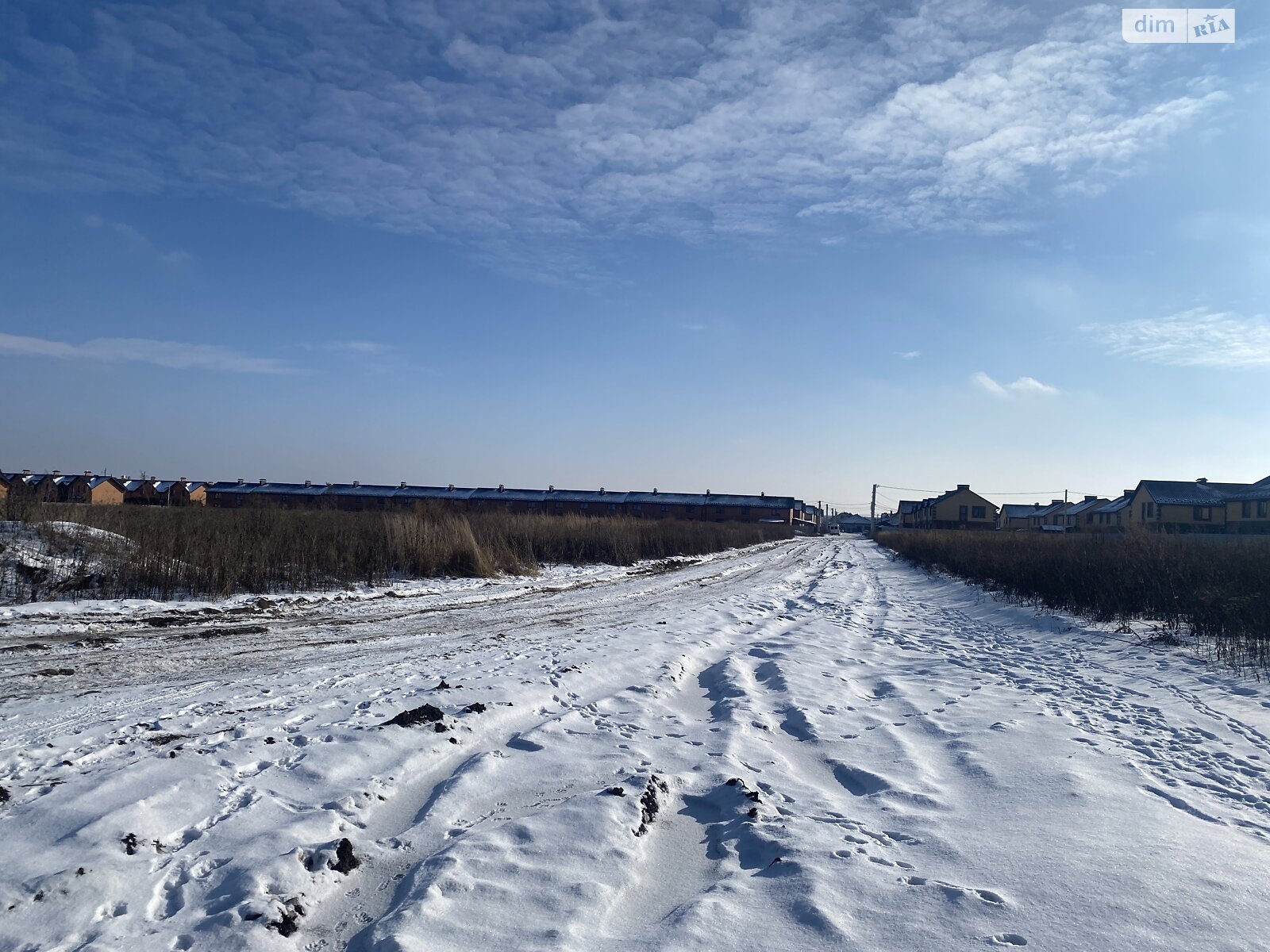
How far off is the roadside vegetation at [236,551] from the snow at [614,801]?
4.08 m

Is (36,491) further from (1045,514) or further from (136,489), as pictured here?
(1045,514)

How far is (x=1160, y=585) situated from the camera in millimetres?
12836

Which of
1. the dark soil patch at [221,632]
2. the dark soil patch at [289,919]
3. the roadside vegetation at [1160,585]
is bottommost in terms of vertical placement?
the dark soil patch at [221,632]

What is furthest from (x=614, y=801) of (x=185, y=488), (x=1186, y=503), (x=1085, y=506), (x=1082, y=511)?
(x=1085, y=506)

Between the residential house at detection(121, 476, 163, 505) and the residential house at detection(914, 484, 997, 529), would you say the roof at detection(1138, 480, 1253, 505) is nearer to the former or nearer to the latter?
the residential house at detection(914, 484, 997, 529)

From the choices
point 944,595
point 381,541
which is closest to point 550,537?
point 381,541

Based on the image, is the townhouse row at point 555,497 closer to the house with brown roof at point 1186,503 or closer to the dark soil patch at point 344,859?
the house with brown roof at point 1186,503

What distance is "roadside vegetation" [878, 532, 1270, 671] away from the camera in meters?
10.5

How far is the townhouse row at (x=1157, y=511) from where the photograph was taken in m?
49.0

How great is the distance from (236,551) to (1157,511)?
63.1 metres

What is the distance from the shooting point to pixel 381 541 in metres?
18.9

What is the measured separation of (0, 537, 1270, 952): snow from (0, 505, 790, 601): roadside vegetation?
161 inches

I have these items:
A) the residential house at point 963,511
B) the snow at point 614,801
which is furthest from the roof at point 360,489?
the snow at point 614,801

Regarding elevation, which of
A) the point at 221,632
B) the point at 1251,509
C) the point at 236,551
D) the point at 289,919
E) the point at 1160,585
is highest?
the point at 1251,509
